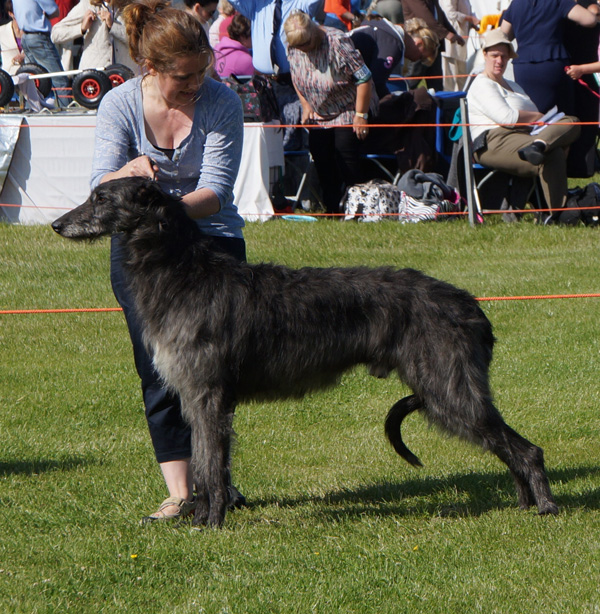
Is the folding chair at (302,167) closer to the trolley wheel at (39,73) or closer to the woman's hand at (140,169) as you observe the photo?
the trolley wheel at (39,73)

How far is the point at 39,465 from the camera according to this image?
17.2ft

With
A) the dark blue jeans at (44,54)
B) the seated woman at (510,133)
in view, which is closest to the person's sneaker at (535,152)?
the seated woman at (510,133)

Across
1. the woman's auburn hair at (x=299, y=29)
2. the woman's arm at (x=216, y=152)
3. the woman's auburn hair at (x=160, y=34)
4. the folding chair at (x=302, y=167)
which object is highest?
the woman's auburn hair at (x=160, y=34)

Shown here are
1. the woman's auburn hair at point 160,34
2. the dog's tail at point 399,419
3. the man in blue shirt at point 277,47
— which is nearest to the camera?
the woman's auburn hair at point 160,34

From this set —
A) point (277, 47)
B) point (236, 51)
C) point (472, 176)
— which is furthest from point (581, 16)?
point (236, 51)

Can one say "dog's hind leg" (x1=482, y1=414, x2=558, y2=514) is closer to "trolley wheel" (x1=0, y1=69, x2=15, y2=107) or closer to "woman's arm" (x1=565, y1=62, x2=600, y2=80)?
"woman's arm" (x1=565, y1=62, x2=600, y2=80)

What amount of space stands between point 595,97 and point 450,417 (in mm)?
8856

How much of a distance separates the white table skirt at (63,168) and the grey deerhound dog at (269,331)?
651 centimetres

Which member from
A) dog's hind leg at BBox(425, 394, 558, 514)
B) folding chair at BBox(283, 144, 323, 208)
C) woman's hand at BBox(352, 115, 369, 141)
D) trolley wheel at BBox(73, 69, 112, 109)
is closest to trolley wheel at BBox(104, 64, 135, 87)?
trolley wheel at BBox(73, 69, 112, 109)

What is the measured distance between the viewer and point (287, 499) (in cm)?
479

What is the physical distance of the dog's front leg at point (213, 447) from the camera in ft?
13.6

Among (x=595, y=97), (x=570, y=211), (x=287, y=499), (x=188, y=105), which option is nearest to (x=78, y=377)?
(x=287, y=499)

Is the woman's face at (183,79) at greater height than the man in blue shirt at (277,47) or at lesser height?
greater

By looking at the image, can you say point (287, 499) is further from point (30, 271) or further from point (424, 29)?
point (424, 29)
